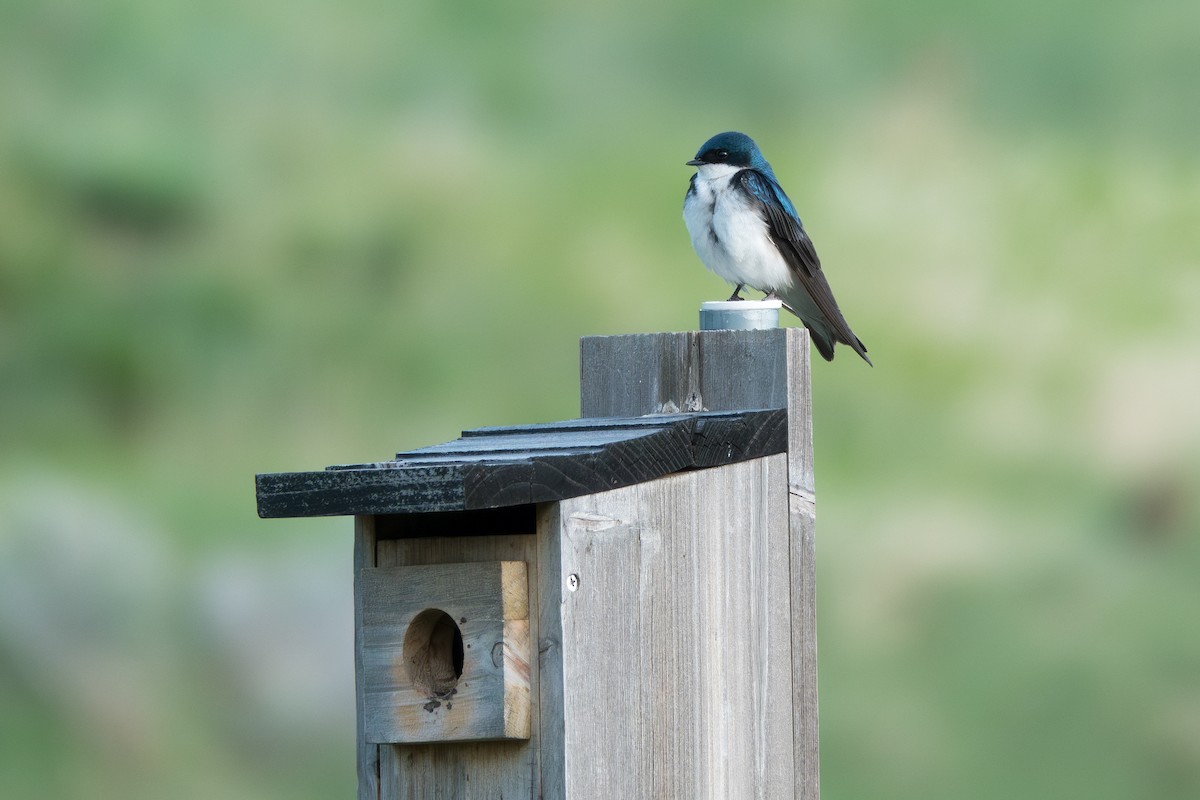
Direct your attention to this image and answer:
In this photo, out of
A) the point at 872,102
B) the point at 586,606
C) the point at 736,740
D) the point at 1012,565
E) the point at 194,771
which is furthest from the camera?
the point at 872,102

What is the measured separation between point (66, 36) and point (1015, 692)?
5.69 metres

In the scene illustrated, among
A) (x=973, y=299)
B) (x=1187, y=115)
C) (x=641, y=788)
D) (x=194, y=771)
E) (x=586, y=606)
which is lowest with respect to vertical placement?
(x=194, y=771)

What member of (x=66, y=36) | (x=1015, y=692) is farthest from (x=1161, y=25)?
(x=66, y=36)

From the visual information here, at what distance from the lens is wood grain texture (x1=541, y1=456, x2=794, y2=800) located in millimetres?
2047

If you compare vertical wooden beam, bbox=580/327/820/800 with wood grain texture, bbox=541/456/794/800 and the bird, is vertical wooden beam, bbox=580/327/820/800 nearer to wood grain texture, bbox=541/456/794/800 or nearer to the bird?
wood grain texture, bbox=541/456/794/800

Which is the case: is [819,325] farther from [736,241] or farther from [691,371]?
[691,371]

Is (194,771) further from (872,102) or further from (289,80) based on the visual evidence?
(872,102)

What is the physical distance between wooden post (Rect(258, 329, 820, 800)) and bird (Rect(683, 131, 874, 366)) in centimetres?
161

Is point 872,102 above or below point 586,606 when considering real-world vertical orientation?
above

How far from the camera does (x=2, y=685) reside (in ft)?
24.4

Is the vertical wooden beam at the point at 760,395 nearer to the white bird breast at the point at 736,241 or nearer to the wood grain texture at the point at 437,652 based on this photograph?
the wood grain texture at the point at 437,652

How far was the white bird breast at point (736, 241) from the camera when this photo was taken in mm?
4133

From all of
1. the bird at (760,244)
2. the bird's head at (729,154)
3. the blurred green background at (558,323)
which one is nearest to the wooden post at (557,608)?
the bird at (760,244)

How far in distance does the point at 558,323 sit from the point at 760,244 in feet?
12.7
